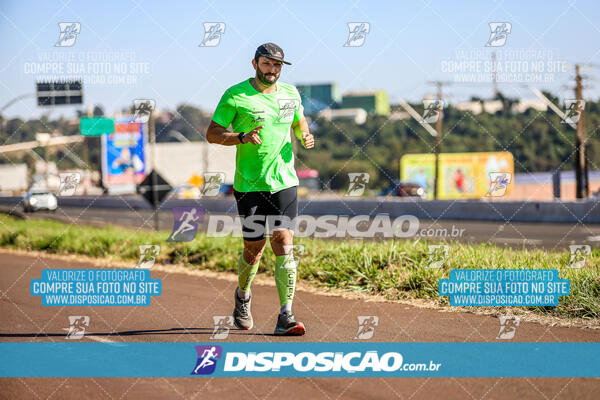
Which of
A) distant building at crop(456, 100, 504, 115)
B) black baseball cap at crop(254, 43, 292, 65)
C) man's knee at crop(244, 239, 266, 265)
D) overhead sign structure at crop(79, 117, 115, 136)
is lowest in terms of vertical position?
man's knee at crop(244, 239, 266, 265)

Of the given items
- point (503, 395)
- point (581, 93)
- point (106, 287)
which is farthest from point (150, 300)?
point (581, 93)

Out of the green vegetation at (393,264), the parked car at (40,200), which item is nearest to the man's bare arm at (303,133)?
the green vegetation at (393,264)

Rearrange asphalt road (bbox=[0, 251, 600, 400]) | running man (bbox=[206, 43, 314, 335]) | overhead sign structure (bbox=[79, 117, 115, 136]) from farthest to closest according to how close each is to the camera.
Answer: overhead sign structure (bbox=[79, 117, 115, 136]) < running man (bbox=[206, 43, 314, 335]) < asphalt road (bbox=[0, 251, 600, 400])

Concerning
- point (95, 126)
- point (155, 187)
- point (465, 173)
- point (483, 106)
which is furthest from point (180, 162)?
point (155, 187)

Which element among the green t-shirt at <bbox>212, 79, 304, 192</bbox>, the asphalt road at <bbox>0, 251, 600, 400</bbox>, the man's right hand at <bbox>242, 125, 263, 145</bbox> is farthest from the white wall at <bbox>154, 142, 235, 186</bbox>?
the man's right hand at <bbox>242, 125, 263, 145</bbox>

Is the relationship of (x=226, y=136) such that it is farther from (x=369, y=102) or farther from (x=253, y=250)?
(x=369, y=102)

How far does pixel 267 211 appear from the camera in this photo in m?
5.68

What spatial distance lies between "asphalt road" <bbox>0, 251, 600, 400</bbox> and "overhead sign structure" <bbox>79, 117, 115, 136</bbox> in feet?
13.9

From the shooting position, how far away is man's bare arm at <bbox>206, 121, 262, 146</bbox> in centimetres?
540

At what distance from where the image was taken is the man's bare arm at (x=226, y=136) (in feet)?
17.7

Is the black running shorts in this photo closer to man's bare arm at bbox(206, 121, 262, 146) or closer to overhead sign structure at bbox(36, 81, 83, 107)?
man's bare arm at bbox(206, 121, 262, 146)

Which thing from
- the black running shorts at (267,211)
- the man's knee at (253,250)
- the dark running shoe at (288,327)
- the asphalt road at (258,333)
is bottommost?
the asphalt road at (258,333)

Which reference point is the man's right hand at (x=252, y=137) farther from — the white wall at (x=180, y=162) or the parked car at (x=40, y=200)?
the white wall at (x=180, y=162)

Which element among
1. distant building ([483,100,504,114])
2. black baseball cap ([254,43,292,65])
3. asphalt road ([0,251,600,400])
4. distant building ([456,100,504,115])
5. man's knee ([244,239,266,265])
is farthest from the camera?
distant building ([456,100,504,115])
